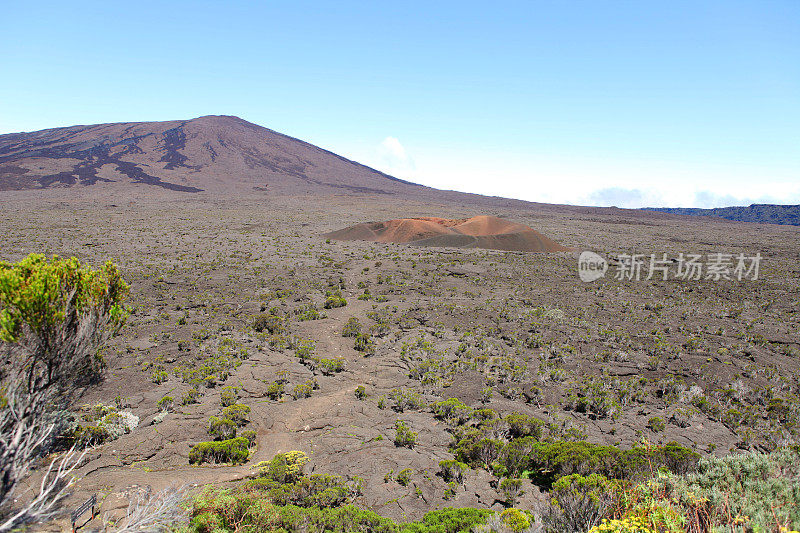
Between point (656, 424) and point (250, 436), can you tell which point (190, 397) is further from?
point (656, 424)

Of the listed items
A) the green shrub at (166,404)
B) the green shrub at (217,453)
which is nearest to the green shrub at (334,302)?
the green shrub at (166,404)

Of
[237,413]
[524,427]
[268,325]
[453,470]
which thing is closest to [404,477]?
[453,470]

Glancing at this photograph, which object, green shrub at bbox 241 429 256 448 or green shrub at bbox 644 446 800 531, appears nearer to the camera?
green shrub at bbox 644 446 800 531

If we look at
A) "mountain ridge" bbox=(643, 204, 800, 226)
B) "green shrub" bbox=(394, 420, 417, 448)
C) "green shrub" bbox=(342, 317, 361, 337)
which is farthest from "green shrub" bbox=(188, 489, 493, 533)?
"mountain ridge" bbox=(643, 204, 800, 226)

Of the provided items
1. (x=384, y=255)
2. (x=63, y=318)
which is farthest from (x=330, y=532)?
(x=384, y=255)

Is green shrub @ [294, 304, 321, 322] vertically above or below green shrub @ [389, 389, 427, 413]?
above

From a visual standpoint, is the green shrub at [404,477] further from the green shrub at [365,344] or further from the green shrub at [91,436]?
the green shrub at [365,344]

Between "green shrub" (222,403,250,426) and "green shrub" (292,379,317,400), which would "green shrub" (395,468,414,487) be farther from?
"green shrub" (292,379,317,400)
